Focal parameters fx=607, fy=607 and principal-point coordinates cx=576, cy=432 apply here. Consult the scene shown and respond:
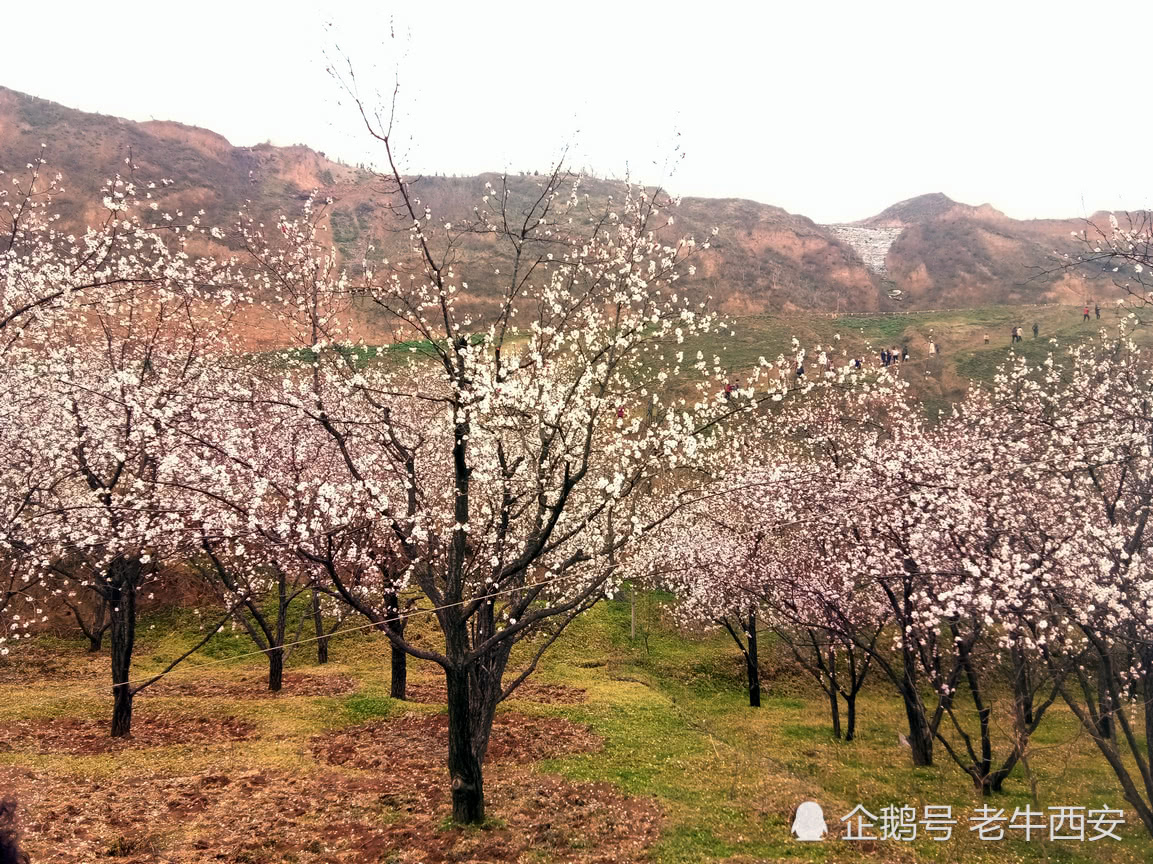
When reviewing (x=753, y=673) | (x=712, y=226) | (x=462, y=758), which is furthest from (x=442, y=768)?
(x=712, y=226)

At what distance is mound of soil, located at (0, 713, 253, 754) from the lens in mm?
15664

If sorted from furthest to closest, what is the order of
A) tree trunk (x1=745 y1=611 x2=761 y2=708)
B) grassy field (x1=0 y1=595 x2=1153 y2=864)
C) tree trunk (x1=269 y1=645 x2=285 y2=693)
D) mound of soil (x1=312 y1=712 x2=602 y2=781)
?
tree trunk (x1=745 y1=611 x2=761 y2=708)
tree trunk (x1=269 y1=645 x2=285 y2=693)
mound of soil (x1=312 y1=712 x2=602 y2=781)
grassy field (x1=0 y1=595 x2=1153 y2=864)

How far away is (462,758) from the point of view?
11.5 metres

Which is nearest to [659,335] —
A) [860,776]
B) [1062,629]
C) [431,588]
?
[431,588]

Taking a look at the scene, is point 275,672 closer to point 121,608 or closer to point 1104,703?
point 121,608

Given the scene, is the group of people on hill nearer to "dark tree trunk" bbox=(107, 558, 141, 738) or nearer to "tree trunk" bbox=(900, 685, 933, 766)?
"tree trunk" bbox=(900, 685, 933, 766)

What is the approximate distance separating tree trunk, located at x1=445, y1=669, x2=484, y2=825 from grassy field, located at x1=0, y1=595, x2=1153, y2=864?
17.8 inches

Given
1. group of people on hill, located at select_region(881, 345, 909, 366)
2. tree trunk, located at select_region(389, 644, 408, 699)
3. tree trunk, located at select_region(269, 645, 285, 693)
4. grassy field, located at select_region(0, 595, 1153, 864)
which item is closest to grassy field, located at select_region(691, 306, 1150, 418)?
group of people on hill, located at select_region(881, 345, 909, 366)

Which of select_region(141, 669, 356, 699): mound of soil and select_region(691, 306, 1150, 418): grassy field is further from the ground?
select_region(691, 306, 1150, 418): grassy field

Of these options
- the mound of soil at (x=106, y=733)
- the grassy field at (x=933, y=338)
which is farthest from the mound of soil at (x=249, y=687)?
the grassy field at (x=933, y=338)

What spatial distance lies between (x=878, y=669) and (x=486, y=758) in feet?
76.1

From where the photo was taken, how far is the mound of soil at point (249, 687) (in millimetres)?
21922

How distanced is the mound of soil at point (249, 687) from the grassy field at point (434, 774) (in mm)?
142

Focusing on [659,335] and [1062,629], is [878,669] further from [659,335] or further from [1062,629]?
[659,335]
